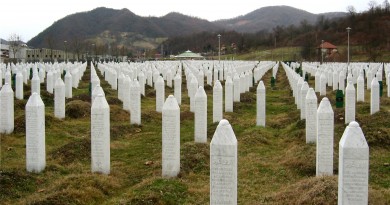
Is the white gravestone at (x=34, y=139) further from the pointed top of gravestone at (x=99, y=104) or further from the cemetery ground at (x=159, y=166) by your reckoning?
the pointed top of gravestone at (x=99, y=104)

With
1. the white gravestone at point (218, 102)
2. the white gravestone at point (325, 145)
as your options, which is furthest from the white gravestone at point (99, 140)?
the white gravestone at point (218, 102)

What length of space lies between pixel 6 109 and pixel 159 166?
5.06m

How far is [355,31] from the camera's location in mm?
100000

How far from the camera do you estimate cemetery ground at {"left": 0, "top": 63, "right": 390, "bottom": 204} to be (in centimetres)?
796

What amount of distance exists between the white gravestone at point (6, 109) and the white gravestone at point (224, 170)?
7.87 m

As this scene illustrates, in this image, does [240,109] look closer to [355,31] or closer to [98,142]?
[98,142]

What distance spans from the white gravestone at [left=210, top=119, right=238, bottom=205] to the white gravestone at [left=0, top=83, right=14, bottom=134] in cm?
787

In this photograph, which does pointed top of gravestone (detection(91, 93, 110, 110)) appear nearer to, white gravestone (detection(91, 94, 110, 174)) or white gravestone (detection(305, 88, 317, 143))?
white gravestone (detection(91, 94, 110, 174))

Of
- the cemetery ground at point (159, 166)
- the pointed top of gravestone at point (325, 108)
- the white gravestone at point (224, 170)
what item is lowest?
the cemetery ground at point (159, 166)

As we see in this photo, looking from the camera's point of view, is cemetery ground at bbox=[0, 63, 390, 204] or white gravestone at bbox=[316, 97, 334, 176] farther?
white gravestone at bbox=[316, 97, 334, 176]

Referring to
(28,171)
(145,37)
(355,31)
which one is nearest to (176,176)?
(28,171)

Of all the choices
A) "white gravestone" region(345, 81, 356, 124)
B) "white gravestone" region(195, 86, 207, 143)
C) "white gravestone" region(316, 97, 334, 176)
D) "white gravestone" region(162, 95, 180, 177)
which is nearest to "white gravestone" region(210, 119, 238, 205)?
"white gravestone" region(162, 95, 180, 177)

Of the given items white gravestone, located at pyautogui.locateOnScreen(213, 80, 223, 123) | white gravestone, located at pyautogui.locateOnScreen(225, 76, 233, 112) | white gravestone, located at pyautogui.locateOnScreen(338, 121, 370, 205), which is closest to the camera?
white gravestone, located at pyautogui.locateOnScreen(338, 121, 370, 205)

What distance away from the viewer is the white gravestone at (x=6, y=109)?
42.2 ft
